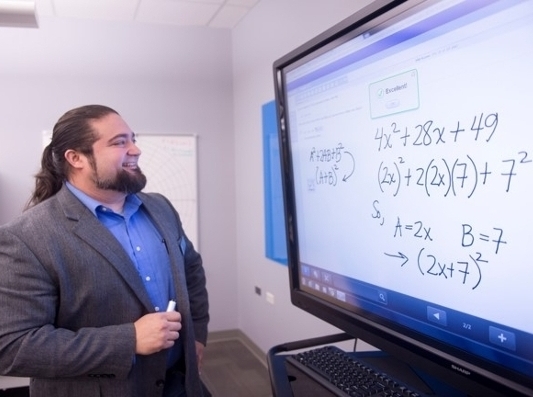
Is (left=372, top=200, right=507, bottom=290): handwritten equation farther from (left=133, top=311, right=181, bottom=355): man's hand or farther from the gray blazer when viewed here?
the gray blazer

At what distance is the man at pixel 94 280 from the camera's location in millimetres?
1274

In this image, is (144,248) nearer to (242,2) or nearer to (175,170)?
(175,170)

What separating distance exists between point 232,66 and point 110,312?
2.85 metres

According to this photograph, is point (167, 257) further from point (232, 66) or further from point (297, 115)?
point (232, 66)

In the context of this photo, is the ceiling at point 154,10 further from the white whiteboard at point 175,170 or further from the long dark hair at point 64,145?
the long dark hair at point 64,145

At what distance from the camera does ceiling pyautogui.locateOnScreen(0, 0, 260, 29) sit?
322 centimetres

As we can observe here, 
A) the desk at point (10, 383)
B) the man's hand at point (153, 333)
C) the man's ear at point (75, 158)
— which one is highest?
the man's ear at point (75, 158)

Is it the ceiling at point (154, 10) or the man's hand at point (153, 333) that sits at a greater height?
the ceiling at point (154, 10)

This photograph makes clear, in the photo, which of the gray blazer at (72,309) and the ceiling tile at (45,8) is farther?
the ceiling tile at (45,8)

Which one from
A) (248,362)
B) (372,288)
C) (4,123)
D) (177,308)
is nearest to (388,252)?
(372,288)

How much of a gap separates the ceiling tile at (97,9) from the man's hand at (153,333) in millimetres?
2575

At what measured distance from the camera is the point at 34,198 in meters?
1.63

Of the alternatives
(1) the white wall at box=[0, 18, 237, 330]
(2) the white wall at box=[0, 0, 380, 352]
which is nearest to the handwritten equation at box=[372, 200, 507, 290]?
(2) the white wall at box=[0, 0, 380, 352]

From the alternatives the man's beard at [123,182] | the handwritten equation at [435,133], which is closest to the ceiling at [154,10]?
the man's beard at [123,182]
